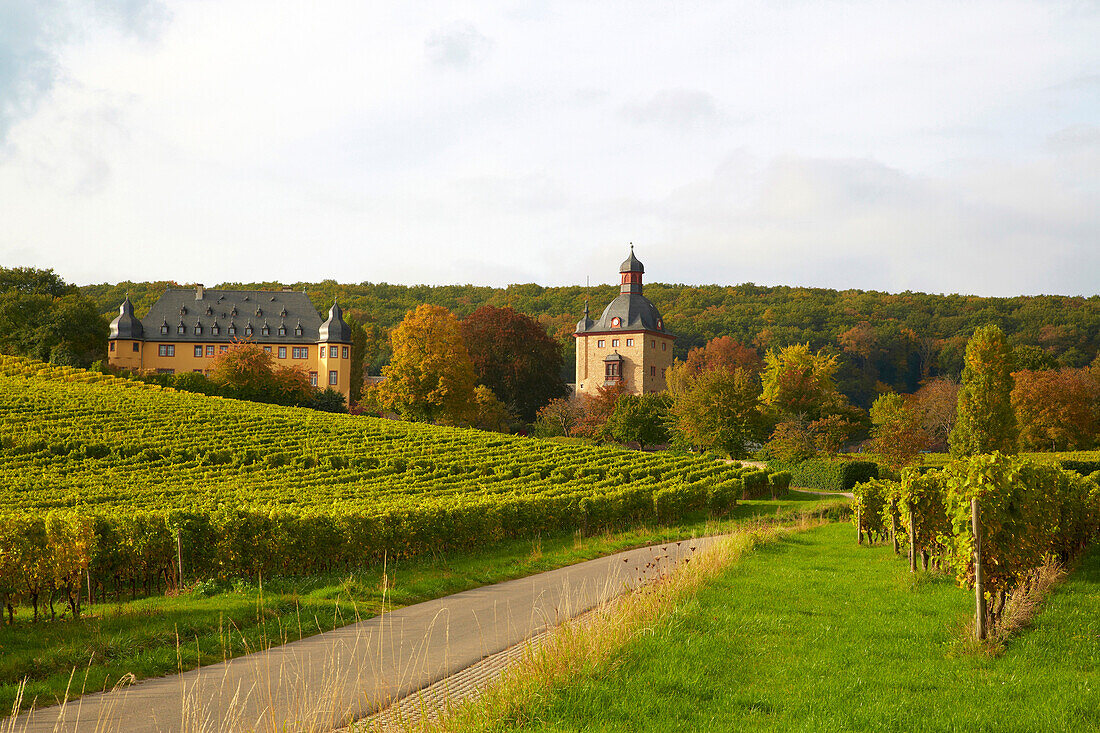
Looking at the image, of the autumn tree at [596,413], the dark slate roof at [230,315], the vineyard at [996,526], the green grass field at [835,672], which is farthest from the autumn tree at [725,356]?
the green grass field at [835,672]

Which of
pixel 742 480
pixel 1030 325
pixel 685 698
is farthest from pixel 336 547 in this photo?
pixel 1030 325

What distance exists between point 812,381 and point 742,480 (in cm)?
2648

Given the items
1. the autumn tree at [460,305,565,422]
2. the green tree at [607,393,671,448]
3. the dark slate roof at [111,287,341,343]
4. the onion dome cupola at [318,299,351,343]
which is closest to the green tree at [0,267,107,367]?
the dark slate roof at [111,287,341,343]

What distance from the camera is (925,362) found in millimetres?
89438

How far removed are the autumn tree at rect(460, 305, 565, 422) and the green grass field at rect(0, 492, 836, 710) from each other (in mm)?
53955

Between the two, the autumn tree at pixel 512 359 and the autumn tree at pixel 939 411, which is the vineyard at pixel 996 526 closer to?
the autumn tree at pixel 939 411

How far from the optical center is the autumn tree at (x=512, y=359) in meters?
71.8

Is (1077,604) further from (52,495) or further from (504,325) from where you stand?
(504,325)

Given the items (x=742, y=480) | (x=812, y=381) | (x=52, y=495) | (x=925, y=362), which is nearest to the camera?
(x=52, y=495)

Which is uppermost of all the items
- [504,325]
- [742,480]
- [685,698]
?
[504,325]

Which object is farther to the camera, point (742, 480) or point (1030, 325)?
point (1030, 325)

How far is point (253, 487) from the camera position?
27.8m

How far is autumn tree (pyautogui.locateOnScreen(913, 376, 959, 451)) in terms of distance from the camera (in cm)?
6494

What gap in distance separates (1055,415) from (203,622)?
53.5m
